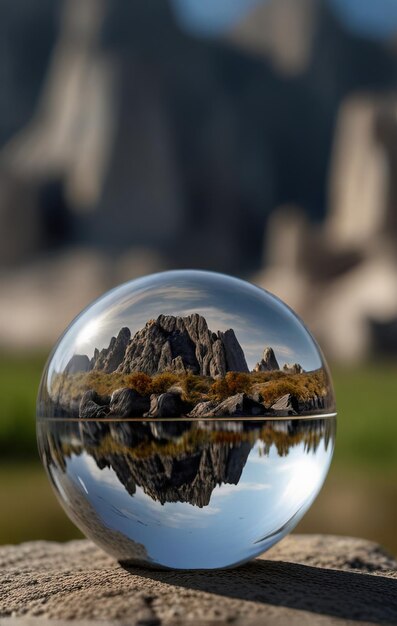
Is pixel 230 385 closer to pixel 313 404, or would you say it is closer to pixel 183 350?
pixel 183 350

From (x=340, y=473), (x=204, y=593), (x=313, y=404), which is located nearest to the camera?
(x=204, y=593)

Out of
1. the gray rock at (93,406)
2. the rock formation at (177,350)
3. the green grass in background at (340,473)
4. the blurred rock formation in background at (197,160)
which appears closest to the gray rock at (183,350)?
the rock formation at (177,350)

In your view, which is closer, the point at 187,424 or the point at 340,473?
the point at 187,424

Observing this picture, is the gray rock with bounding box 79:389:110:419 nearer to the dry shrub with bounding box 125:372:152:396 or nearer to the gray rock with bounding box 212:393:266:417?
the dry shrub with bounding box 125:372:152:396

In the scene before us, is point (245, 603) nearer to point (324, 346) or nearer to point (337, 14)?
point (324, 346)

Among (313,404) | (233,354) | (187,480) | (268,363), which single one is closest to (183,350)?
(233,354)

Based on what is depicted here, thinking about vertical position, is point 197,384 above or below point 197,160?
below

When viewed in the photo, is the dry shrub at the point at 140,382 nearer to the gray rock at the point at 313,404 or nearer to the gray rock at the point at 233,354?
the gray rock at the point at 233,354
